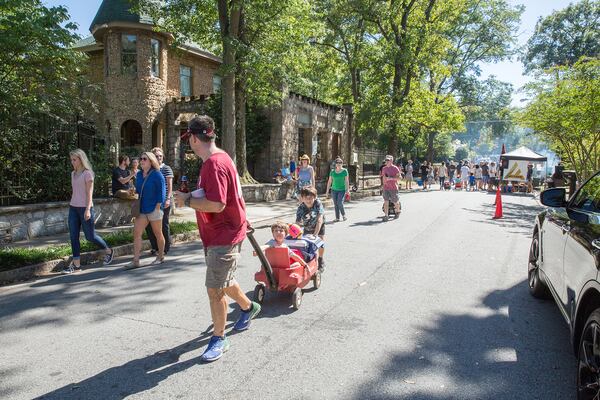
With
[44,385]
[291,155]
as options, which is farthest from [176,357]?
[291,155]

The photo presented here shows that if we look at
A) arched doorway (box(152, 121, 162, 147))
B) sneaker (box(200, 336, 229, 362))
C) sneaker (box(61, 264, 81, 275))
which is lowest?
sneaker (box(200, 336, 229, 362))

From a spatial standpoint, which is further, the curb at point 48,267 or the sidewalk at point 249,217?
the sidewalk at point 249,217

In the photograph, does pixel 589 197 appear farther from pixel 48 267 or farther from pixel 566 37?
pixel 566 37

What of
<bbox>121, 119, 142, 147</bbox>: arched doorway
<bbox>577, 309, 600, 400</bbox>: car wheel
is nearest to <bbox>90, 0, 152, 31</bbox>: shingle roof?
<bbox>121, 119, 142, 147</bbox>: arched doorway

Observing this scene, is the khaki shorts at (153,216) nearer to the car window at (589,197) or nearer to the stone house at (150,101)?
the car window at (589,197)

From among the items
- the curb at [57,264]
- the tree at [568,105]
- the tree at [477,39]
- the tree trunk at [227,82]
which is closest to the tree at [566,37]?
the tree at [477,39]

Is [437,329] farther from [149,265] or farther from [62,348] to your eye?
[149,265]

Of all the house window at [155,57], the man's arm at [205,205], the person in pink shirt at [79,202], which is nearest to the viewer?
the man's arm at [205,205]

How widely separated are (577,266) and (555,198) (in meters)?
1.57

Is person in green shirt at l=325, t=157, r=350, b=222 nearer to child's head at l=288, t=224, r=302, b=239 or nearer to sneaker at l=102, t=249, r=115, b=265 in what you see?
sneaker at l=102, t=249, r=115, b=265

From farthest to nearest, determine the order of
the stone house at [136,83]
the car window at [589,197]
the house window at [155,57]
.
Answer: the house window at [155,57] < the stone house at [136,83] < the car window at [589,197]

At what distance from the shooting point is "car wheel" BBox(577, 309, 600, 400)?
2.70 m

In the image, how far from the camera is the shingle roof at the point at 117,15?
21016 mm

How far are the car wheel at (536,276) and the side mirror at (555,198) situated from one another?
84cm
